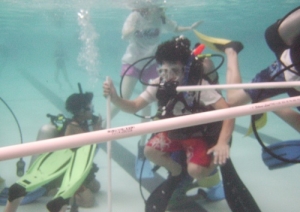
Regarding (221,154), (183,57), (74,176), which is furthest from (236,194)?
(74,176)

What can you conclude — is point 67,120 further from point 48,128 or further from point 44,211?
point 44,211

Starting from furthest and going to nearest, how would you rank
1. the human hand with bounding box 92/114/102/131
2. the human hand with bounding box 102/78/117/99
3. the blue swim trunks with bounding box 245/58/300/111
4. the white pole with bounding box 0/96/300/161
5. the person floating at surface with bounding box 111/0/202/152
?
1. the person floating at surface with bounding box 111/0/202/152
2. the human hand with bounding box 92/114/102/131
3. the human hand with bounding box 102/78/117/99
4. the blue swim trunks with bounding box 245/58/300/111
5. the white pole with bounding box 0/96/300/161

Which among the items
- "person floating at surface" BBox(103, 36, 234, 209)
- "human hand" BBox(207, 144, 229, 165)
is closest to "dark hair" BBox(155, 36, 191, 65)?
"person floating at surface" BBox(103, 36, 234, 209)

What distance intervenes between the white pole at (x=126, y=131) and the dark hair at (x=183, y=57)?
136cm

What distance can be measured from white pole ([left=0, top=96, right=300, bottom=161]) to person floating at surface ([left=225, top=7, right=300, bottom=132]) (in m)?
0.57

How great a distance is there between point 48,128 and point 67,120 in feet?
1.31

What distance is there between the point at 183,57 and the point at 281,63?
1030mm

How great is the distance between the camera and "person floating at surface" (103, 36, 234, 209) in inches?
114

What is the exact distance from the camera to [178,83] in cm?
287

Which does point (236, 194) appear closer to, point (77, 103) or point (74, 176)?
point (74, 176)

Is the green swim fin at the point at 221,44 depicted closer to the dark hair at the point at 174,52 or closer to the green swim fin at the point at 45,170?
the dark hair at the point at 174,52

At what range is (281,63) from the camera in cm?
→ 211

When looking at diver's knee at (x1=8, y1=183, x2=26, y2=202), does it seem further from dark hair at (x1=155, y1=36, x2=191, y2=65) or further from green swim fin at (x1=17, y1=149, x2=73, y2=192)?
dark hair at (x1=155, y1=36, x2=191, y2=65)

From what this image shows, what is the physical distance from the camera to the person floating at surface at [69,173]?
2852mm
